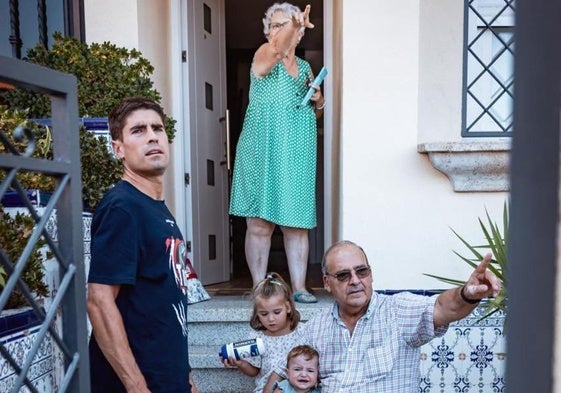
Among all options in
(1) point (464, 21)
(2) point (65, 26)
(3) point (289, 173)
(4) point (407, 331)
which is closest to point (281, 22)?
(3) point (289, 173)

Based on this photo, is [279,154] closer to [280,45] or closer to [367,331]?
[280,45]

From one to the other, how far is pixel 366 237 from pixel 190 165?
1447 millimetres

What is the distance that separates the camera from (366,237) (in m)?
3.12

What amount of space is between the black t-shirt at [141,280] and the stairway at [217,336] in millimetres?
1278

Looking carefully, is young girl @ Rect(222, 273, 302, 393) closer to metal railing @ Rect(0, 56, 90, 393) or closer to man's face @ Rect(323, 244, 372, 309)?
man's face @ Rect(323, 244, 372, 309)

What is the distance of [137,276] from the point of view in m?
1.51

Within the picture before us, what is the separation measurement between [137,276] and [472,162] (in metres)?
2.21

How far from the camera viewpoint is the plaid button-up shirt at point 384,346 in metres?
1.92

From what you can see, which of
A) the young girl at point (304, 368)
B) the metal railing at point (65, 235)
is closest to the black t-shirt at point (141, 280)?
the metal railing at point (65, 235)

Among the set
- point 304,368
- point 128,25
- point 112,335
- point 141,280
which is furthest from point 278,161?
point 112,335

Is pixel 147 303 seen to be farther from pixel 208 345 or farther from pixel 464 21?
pixel 464 21

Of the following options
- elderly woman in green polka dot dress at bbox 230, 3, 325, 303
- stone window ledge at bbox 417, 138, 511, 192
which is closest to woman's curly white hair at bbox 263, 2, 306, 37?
elderly woman in green polka dot dress at bbox 230, 3, 325, 303

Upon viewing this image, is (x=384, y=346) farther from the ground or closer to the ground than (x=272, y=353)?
farther from the ground

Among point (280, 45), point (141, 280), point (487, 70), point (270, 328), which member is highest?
point (280, 45)
